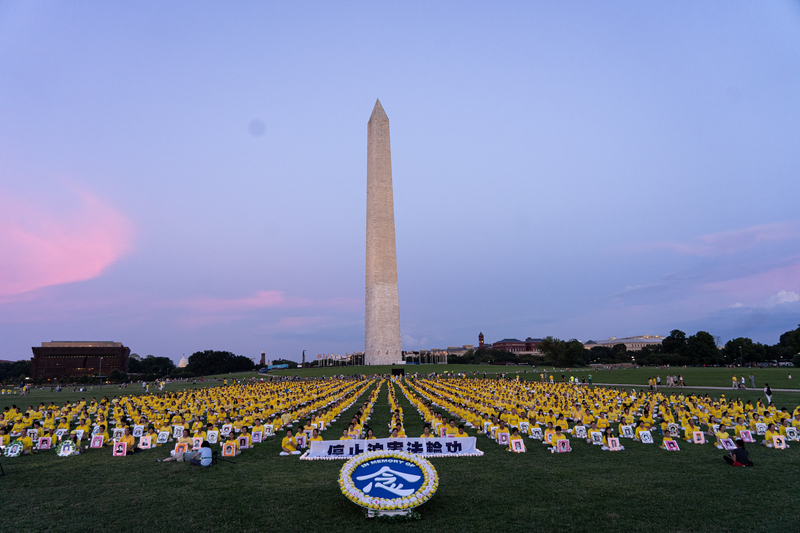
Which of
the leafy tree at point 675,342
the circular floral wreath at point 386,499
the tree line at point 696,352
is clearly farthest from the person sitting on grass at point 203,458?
the leafy tree at point 675,342

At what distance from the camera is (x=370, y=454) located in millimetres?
9109

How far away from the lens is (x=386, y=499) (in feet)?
26.8

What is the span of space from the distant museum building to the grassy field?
297 ft

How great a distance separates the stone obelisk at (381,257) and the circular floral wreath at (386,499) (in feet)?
211

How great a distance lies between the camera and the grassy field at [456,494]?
816cm

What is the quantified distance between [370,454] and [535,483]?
4.08m

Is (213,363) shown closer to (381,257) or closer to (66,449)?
(381,257)

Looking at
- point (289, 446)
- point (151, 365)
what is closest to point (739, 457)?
point (289, 446)

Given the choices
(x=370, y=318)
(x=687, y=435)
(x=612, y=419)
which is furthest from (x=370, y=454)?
(x=370, y=318)

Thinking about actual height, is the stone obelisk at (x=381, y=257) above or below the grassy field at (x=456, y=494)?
above

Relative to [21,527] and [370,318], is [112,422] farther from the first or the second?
[370,318]

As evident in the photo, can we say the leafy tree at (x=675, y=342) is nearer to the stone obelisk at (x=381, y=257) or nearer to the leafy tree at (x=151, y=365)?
the stone obelisk at (x=381, y=257)

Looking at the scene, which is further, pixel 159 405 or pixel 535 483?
pixel 159 405

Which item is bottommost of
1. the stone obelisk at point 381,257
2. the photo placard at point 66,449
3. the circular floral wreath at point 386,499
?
the photo placard at point 66,449
